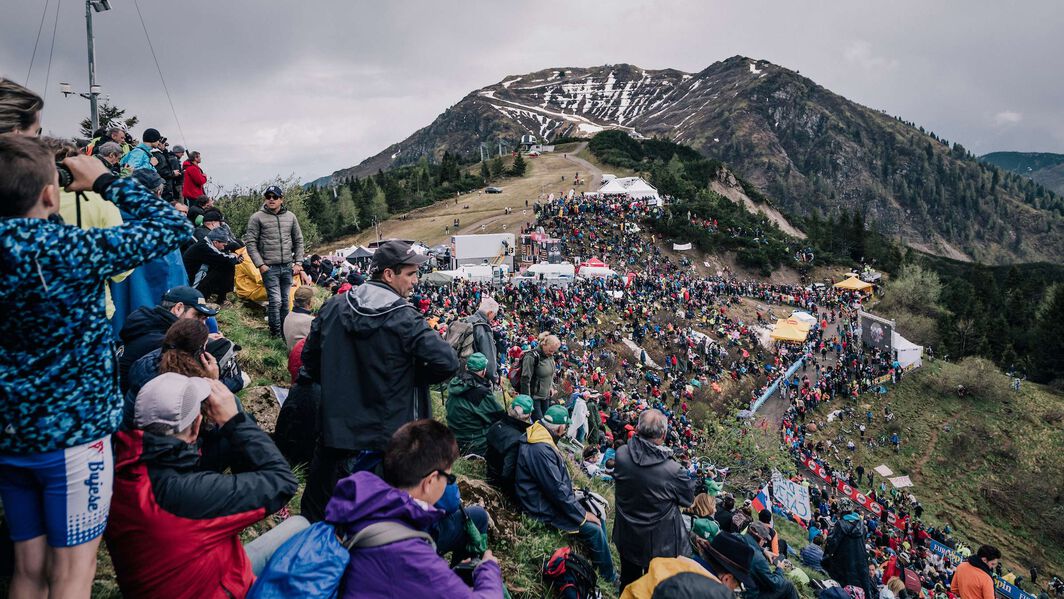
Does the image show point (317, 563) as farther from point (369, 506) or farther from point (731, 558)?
point (731, 558)

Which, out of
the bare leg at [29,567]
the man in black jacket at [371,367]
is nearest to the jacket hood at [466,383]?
the man in black jacket at [371,367]

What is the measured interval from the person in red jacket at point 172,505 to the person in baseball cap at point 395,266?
3.63 ft

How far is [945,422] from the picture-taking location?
25.2 metres

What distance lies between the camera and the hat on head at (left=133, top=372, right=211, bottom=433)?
1.96 metres

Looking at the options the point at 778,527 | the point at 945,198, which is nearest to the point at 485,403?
the point at 778,527

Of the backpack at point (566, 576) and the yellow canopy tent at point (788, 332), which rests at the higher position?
the backpack at point (566, 576)

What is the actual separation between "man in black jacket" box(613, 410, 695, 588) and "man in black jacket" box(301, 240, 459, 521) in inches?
71.5

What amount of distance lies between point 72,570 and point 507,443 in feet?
9.35

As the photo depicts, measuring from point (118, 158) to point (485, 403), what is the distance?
457 centimetres

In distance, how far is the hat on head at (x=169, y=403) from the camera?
1.96 metres

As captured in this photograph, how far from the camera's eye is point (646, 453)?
13.1 ft

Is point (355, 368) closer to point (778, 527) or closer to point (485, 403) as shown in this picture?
point (485, 403)

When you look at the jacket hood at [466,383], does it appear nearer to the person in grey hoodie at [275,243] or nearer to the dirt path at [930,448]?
the person in grey hoodie at [275,243]

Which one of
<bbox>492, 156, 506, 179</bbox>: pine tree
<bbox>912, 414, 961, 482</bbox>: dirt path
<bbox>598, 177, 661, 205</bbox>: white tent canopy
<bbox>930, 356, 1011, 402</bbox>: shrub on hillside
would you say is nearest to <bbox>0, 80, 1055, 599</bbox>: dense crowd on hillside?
<bbox>912, 414, 961, 482</bbox>: dirt path
